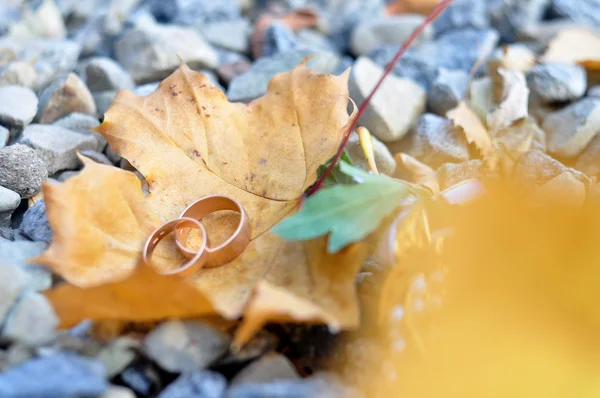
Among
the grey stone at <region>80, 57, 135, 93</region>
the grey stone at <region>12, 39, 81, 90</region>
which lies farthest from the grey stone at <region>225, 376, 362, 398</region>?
the grey stone at <region>12, 39, 81, 90</region>

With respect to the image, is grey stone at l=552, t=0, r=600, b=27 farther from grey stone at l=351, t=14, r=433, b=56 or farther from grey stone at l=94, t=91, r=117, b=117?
grey stone at l=94, t=91, r=117, b=117

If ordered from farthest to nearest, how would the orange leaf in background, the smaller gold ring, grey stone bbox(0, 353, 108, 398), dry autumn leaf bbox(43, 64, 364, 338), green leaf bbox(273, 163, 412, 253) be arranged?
the orange leaf in background → dry autumn leaf bbox(43, 64, 364, 338) → the smaller gold ring → green leaf bbox(273, 163, 412, 253) → grey stone bbox(0, 353, 108, 398)

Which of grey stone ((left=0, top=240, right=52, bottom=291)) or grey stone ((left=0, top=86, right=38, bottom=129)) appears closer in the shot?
grey stone ((left=0, top=240, right=52, bottom=291))

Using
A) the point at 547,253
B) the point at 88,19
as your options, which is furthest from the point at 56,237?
the point at 88,19

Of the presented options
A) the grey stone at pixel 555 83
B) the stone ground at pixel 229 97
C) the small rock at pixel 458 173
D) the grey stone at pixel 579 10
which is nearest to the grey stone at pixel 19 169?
the stone ground at pixel 229 97

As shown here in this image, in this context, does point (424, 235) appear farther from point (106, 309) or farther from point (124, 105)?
point (124, 105)

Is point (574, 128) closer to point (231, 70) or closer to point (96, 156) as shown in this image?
point (231, 70)


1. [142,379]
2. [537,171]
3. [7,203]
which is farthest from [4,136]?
[537,171]

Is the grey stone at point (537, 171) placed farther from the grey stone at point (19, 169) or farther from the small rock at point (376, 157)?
the grey stone at point (19, 169)
